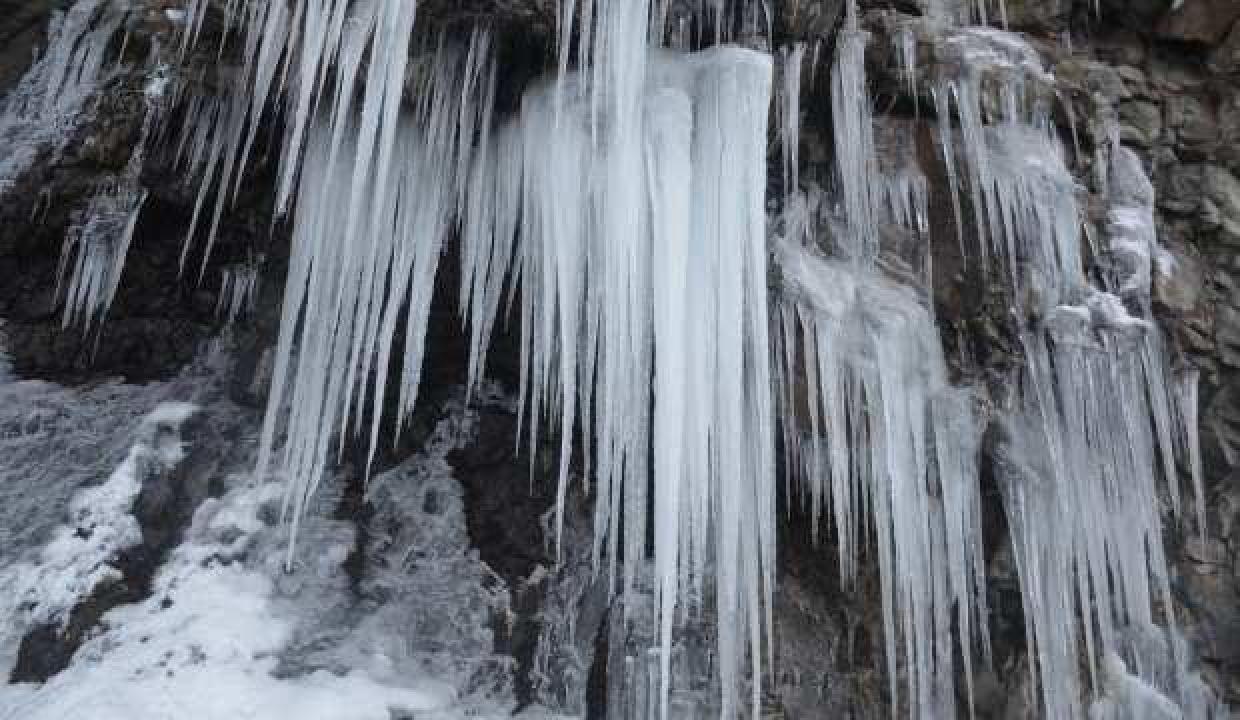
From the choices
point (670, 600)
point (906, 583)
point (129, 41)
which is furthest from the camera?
point (129, 41)

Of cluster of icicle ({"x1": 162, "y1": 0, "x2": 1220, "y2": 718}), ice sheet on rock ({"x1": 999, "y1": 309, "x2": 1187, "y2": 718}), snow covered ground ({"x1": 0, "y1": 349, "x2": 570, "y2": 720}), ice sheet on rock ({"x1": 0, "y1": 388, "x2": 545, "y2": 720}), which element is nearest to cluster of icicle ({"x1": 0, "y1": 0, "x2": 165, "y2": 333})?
cluster of icicle ({"x1": 162, "y1": 0, "x2": 1220, "y2": 718})

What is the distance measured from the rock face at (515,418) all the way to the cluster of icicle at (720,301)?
147 mm

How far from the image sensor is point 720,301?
3.66 meters

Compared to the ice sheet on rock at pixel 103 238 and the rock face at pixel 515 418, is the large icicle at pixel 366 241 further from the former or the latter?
the ice sheet on rock at pixel 103 238

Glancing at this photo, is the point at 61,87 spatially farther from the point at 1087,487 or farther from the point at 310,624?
the point at 1087,487

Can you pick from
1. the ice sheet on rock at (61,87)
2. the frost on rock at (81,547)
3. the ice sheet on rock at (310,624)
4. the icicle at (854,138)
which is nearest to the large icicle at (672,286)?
the icicle at (854,138)

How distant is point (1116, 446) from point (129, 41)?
16.5 ft

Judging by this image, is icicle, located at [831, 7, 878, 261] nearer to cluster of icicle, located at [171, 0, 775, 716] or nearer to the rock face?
the rock face

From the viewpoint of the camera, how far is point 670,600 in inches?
131

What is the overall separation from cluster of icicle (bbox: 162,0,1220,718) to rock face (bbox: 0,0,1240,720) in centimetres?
15

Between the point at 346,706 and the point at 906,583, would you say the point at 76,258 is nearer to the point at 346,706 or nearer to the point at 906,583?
the point at 346,706

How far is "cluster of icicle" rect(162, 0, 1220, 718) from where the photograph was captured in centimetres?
362

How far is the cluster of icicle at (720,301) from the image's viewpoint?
362 centimetres

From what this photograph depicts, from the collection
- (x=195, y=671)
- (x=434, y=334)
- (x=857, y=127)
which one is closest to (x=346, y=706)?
(x=195, y=671)
